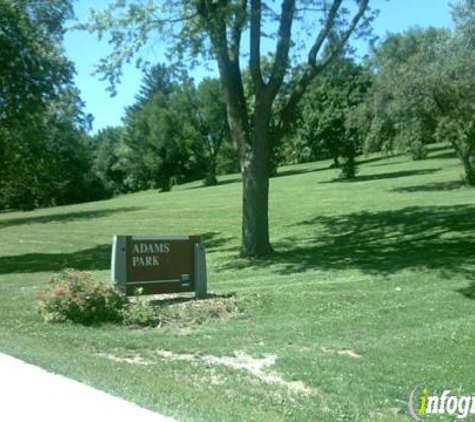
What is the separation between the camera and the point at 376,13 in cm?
1906

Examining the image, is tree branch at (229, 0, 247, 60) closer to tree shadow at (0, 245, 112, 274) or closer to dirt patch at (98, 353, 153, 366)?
tree shadow at (0, 245, 112, 274)

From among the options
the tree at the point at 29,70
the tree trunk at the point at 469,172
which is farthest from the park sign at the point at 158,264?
the tree trunk at the point at 469,172

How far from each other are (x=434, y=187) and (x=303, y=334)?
27.1 meters

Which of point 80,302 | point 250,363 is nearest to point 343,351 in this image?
point 250,363

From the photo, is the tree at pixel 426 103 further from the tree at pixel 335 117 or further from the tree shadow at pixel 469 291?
the tree shadow at pixel 469 291

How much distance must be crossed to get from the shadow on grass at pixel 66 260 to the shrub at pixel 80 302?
900cm

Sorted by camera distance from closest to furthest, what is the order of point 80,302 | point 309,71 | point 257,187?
1. point 80,302
2. point 257,187
3. point 309,71

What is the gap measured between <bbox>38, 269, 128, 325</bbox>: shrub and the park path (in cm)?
318

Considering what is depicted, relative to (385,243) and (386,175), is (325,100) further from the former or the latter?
(385,243)

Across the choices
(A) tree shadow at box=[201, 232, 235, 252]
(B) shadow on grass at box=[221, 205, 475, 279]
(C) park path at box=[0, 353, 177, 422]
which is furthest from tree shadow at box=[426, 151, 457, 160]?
(C) park path at box=[0, 353, 177, 422]

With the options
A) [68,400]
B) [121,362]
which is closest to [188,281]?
[121,362]

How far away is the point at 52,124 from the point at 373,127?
15.3m

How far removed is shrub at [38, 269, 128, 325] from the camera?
10156 millimetres
